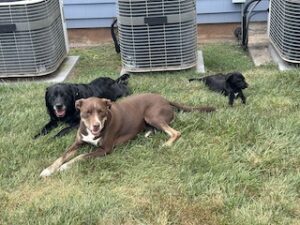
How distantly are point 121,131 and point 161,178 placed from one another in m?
0.75

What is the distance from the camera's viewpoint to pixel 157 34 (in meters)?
6.42

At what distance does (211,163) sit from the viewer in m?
4.01

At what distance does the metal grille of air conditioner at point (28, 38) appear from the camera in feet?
20.5

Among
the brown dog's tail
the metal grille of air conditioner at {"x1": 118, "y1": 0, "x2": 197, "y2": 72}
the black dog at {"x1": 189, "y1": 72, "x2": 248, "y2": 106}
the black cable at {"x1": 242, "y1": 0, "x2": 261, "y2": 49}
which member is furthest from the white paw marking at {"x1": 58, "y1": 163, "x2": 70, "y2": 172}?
the black cable at {"x1": 242, "y1": 0, "x2": 261, "y2": 49}

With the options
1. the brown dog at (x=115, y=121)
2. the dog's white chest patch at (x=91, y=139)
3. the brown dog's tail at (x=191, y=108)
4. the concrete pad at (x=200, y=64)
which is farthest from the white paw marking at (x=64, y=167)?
the concrete pad at (x=200, y=64)

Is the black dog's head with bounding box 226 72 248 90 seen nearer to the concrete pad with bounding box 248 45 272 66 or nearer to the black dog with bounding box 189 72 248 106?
the black dog with bounding box 189 72 248 106

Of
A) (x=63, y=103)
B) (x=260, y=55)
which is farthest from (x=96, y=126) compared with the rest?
(x=260, y=55)

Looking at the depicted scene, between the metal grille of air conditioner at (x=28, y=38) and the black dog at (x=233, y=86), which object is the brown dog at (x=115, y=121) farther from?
the metal grille of air conditioner at (x=28, y=38)

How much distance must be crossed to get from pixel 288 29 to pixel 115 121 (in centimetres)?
295

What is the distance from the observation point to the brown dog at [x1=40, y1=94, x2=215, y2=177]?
161 inches

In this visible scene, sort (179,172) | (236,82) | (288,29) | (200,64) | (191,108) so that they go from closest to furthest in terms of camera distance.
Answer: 1. (179,172)
2. (191,108)
3. (236,82)
4. (288,29)
5. (200,64)

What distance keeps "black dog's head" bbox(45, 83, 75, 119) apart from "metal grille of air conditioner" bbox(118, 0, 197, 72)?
183 centimetres

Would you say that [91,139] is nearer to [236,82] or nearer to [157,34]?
[236,82]

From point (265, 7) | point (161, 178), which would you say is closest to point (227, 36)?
point (265, 7)
